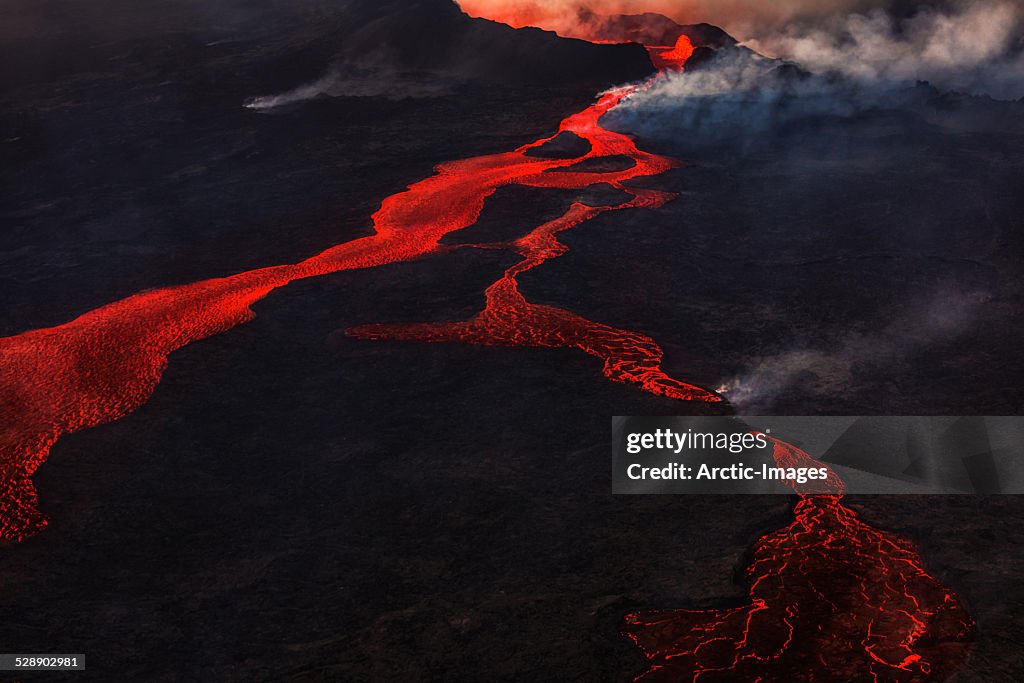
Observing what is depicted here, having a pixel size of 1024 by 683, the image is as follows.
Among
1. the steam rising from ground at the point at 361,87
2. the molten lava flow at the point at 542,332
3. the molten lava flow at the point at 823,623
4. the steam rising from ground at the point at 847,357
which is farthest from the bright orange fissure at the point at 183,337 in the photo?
the steam rising from ground at the point at 361,87

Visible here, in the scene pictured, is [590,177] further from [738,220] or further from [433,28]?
[433,28]

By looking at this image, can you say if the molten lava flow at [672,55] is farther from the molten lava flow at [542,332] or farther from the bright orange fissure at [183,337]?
the molten lava flow at [542,332]

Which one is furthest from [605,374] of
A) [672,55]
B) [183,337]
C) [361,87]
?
[672,55]

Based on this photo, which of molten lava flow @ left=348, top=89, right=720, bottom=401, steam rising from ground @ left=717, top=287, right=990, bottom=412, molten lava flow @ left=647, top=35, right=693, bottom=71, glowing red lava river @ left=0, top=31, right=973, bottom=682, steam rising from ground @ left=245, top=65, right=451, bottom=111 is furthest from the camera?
molten lava flow @ left=647, top=35, right=693, bottom=71

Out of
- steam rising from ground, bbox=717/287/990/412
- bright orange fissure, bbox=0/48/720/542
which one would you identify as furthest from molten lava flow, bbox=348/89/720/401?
steam rising from ground, bbox=717/287/990/412

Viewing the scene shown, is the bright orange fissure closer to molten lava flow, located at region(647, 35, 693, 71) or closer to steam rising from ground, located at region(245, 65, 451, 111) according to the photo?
steam rising from ground, located at region(245, 65, 451, 111)

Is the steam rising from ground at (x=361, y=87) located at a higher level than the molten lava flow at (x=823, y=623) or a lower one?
higher

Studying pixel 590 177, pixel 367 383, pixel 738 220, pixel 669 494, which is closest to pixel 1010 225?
pixel 738 220
